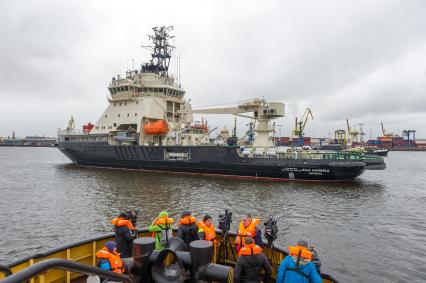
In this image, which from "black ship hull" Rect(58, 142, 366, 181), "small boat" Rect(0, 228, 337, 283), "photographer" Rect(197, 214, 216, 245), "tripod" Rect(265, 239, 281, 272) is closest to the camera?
"small boat" Rect(0, 228, 337, 283)

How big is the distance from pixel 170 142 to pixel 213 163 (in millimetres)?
7551

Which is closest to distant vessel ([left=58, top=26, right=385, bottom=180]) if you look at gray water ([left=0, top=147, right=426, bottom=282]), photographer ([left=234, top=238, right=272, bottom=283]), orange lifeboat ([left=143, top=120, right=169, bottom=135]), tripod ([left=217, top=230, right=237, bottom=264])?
orange lifeboat ([left=143, top=120, right=169, bottom=135])

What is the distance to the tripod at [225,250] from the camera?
275 inches

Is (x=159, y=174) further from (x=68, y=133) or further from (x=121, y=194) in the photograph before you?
(x=68, y=133)

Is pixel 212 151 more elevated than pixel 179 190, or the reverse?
pixel 212 151

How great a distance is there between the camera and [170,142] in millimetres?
34906

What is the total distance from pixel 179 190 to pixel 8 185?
1699cm

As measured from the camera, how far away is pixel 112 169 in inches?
1462

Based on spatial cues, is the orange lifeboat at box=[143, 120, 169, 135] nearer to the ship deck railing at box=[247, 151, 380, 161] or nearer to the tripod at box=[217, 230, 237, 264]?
the ship deck railing at box=[247, 151, 380, 161]

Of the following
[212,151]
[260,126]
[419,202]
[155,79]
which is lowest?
[419,202]

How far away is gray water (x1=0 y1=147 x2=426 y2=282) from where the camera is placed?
10.9m

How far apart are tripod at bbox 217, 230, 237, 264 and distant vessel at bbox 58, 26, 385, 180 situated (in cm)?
2106

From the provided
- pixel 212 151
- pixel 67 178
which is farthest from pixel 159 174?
pixel 67 178

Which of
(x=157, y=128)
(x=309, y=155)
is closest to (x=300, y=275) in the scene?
(x=309, y=155)
